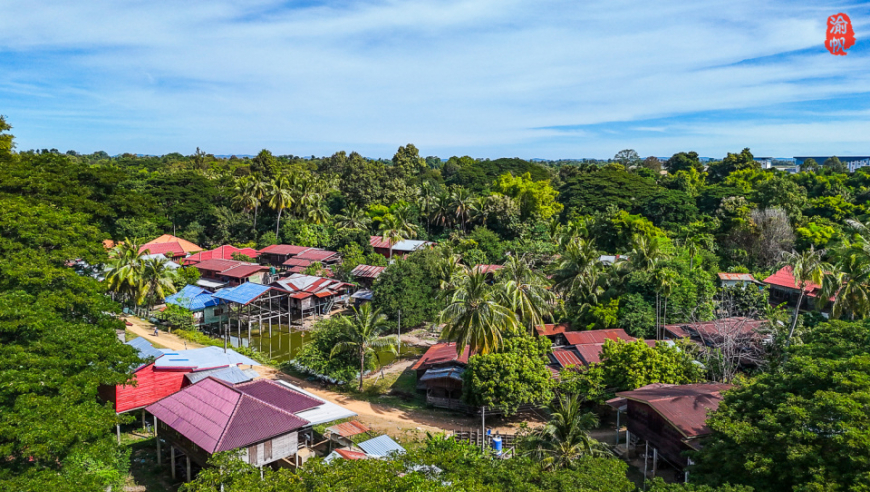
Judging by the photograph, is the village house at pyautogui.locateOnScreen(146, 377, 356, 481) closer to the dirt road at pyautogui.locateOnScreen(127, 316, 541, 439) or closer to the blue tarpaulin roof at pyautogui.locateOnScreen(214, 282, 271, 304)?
the dirt road at pyautogui.locateOnScreen(127, 316, 541, 439)

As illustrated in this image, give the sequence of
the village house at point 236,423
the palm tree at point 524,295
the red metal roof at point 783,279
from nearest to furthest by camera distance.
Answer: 1. the village house at point 236,423
2. the palm tree at point 524,295
3. the red metal roof at point 783,279

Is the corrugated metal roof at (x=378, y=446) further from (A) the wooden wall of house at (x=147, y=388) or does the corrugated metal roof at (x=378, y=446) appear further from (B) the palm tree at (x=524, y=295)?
(B) the palm tree at (x=524, y=295)

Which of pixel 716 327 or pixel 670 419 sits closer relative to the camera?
pixel 670 419

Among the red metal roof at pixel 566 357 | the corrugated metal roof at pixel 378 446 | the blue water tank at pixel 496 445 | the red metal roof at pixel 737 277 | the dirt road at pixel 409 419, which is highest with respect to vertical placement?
the red metal roof at pixel 737 277

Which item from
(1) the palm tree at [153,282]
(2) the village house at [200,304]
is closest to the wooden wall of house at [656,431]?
(2) the village house at [200,304]

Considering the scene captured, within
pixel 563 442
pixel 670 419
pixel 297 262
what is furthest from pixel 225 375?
pixel 297 262

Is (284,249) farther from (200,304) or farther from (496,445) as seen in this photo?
(496,445)
